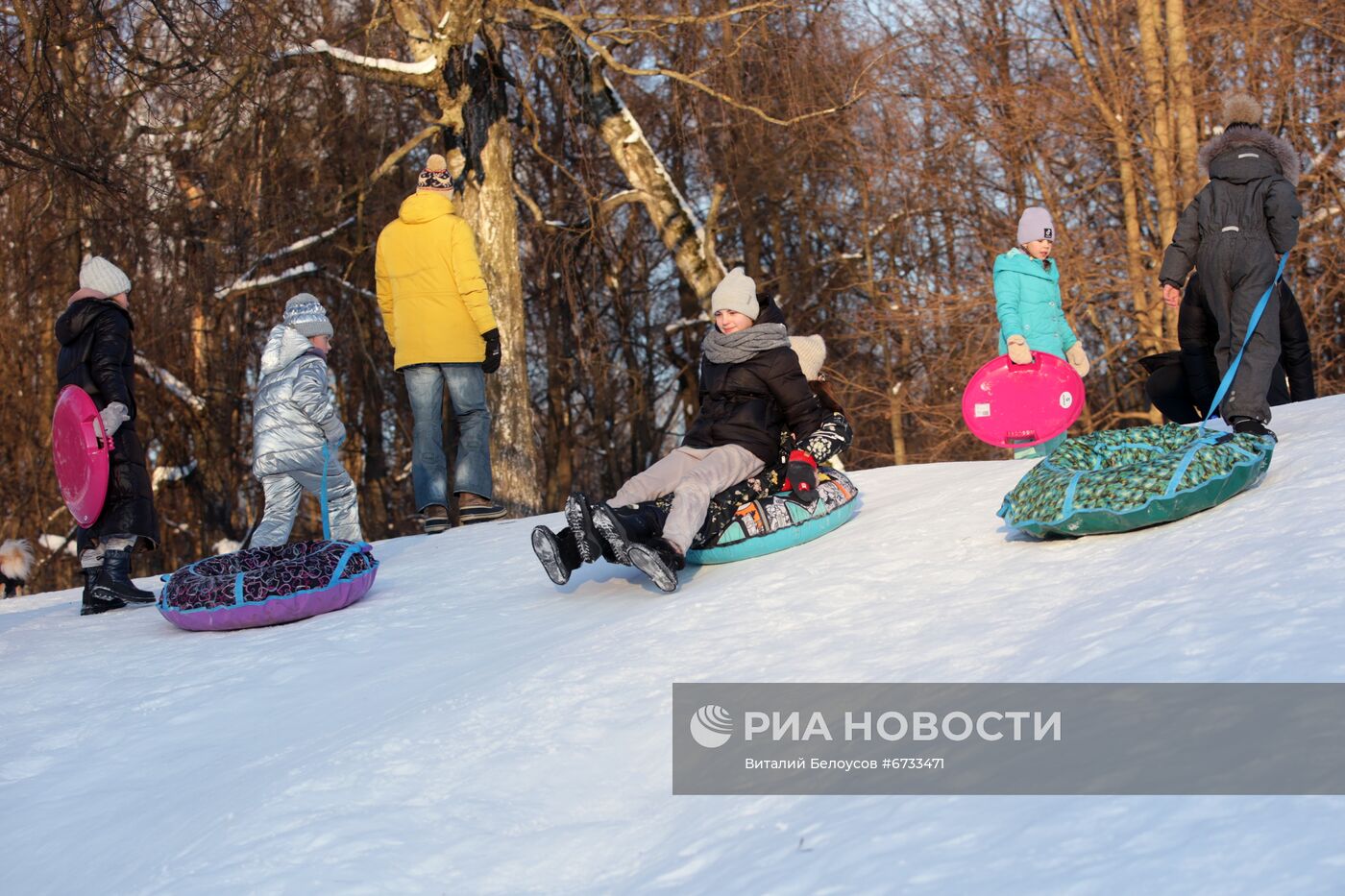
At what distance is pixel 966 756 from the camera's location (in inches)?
118

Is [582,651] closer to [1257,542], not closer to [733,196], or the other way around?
[1257,542]

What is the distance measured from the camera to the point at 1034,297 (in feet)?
24.0

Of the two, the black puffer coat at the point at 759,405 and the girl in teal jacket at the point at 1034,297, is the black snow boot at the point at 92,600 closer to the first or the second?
the black puffer coat at the point at 759,405

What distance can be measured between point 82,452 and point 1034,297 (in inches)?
194

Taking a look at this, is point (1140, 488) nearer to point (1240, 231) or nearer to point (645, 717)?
point (645, 717)

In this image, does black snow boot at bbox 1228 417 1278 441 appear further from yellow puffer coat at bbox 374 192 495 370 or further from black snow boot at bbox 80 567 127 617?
black snow boot at bbox 80 567 127 617

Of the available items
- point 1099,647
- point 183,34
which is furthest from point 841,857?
point 183,34

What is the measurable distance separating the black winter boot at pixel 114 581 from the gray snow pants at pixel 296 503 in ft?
1.94

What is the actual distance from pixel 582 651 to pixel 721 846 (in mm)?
1634

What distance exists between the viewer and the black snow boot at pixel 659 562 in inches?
193

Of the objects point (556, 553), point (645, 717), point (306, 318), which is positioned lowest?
point (645, 717)

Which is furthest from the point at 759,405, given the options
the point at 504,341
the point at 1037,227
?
the point at 504,341

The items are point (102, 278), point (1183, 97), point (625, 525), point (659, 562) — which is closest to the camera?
point (659, 562)

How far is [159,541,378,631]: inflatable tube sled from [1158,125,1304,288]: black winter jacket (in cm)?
391
